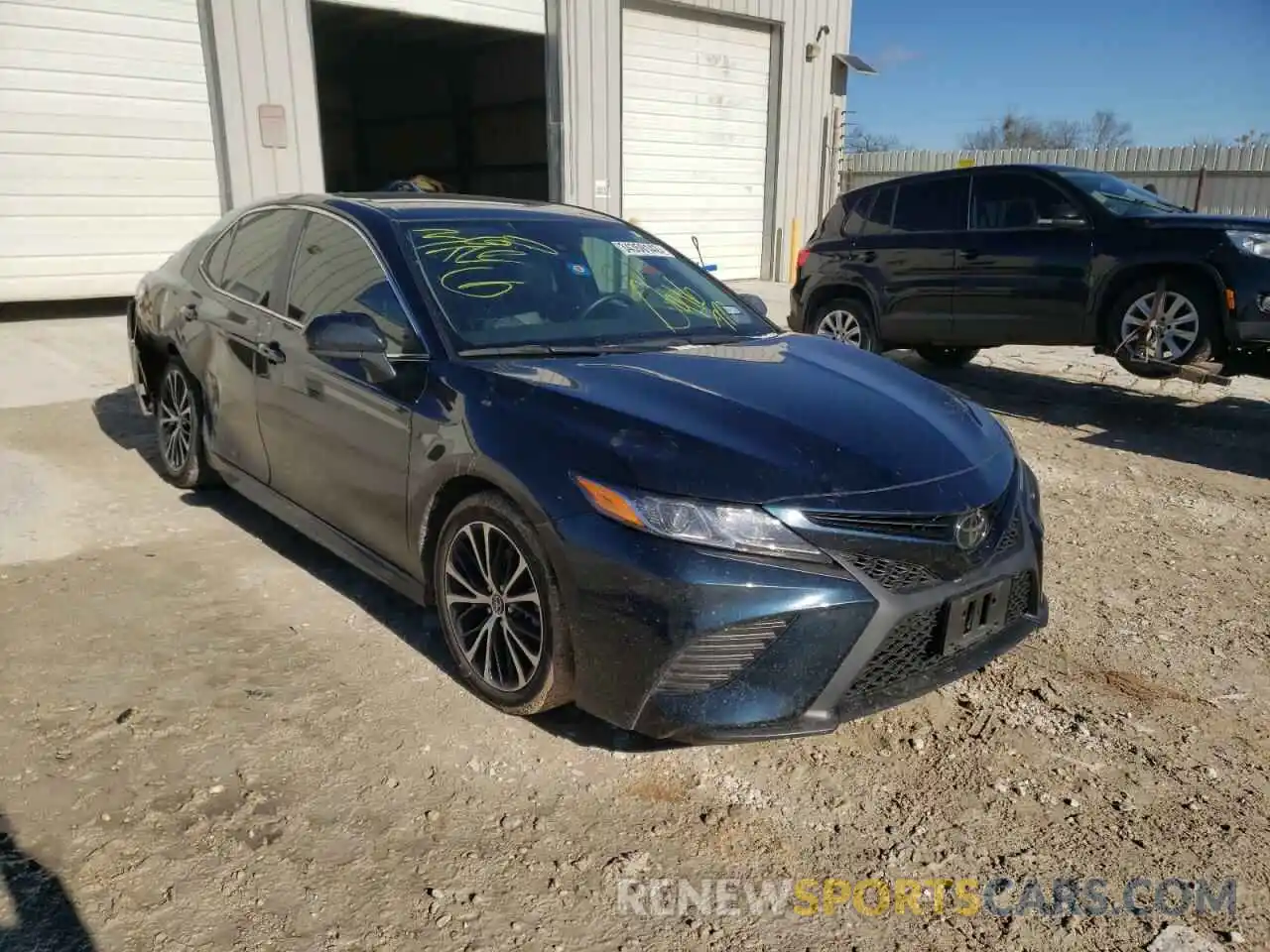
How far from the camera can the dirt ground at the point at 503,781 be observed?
2.28 meters

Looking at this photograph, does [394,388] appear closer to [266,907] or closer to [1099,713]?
[266,907]

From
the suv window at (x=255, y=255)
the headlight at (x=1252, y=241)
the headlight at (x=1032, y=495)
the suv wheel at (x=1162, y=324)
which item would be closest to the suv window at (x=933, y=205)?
the suv wheel at (x=1162, y=324)

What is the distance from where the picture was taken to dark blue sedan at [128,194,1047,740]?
8.31 feet

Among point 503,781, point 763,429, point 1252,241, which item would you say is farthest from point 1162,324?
point 503,781

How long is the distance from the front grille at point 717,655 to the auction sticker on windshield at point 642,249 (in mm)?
2189

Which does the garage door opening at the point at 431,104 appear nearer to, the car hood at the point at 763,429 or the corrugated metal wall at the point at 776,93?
the corrugated metal wall at the point at 776,93

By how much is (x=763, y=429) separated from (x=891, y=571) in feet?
1.78

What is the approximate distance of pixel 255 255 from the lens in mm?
4488

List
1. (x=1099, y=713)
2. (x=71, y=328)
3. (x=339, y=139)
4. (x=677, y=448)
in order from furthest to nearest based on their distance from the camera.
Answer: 1. (x=339, y=139)
2. (x=71, y=328)
3. (x=1099, y=713)
4. (x=677, y=448)

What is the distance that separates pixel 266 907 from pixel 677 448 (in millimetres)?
1499

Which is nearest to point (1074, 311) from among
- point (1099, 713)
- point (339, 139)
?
point (1099, 713)

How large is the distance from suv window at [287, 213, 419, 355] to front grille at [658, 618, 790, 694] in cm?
148

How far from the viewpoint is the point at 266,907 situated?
2.29 m

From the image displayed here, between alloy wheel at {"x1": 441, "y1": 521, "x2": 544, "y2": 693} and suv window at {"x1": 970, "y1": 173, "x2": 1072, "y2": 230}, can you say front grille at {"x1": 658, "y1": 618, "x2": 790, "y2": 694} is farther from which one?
suv window at {"x1": 970, "y1": 173, "x2": 1072, "y2": 230}
